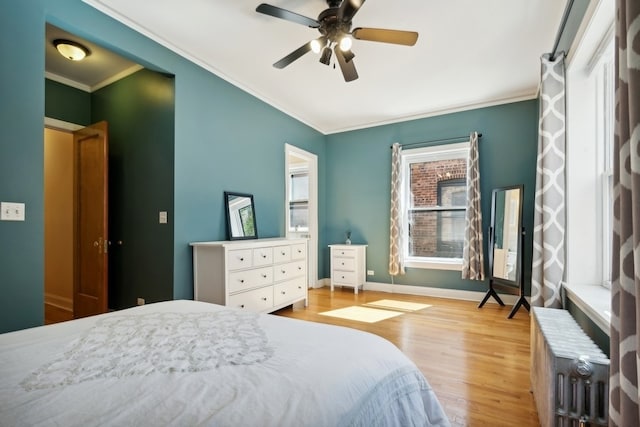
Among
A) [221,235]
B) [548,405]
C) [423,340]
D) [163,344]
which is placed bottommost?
[423,340]

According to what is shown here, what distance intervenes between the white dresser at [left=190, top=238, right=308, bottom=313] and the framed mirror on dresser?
8.09 feet

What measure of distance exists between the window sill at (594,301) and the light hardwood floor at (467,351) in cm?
65

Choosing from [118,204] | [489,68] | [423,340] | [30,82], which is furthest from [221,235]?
[489,68]

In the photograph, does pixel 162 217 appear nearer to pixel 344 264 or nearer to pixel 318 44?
pixel 318 44

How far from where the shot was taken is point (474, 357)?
2.37 meters

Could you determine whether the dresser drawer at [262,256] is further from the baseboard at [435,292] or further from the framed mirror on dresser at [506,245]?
the framed mirror on dresser at [506,245]

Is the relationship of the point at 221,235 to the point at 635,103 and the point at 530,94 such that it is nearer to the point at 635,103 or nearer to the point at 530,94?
the point at 635,103

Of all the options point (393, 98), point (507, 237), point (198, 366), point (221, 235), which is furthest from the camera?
point (393, 98)

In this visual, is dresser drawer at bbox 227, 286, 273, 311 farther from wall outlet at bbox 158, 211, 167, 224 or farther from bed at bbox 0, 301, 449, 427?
bed at bbox 0, 301, 449, 427


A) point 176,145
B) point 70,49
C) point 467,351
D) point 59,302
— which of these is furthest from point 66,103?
point 467,351

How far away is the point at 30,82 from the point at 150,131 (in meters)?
1.10

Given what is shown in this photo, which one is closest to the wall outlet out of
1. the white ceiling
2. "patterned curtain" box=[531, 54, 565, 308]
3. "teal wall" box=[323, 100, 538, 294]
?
the white ceiling

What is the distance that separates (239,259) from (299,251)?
104 cm

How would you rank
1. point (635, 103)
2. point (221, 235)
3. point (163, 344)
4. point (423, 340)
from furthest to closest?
point (221, 235) < point (423, 340) < point (163, 344) < point (635, 103)
